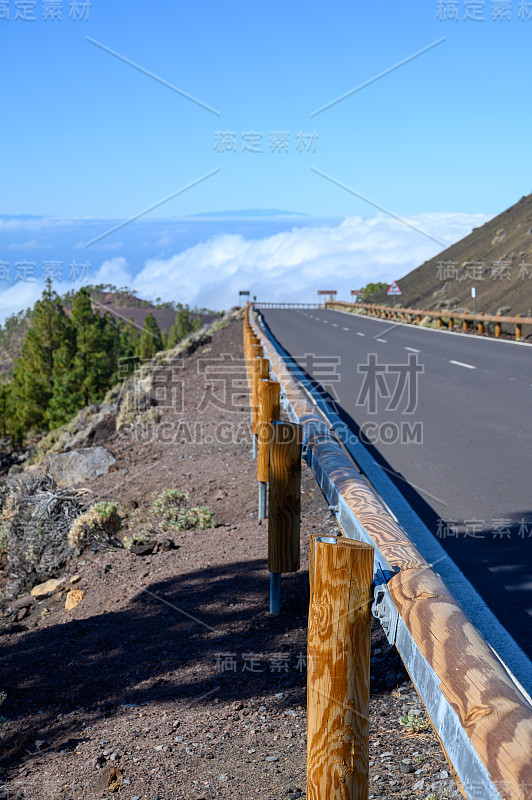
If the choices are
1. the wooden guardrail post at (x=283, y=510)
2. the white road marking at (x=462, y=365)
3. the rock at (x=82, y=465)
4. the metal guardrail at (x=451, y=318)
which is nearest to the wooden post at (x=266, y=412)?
the wooden guardrail post at (x=283, y=510)

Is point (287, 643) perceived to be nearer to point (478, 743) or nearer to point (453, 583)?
point (453, 583)

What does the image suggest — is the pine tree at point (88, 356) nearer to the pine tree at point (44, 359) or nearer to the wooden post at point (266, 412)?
the pine tree at point (44, 359)

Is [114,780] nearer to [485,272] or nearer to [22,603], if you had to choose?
[22,603]

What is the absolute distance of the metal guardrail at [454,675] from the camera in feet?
5.28

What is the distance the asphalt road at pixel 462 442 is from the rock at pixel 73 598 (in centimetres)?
282

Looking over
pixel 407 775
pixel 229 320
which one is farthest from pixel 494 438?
pixel 229 320

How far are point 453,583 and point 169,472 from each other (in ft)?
16.7

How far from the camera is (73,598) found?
236 inches

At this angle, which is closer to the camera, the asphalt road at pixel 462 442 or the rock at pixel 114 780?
the rock at pixel 114 780

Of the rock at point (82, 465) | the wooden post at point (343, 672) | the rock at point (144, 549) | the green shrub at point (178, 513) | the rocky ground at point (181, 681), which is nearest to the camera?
the wooden post at point (343, 672)

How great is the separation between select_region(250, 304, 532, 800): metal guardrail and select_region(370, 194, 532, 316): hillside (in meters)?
32.2

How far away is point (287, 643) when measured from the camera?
4.21m

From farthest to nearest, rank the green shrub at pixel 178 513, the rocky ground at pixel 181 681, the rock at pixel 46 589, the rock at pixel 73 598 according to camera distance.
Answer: the green shrub at pixel 178 513, the rock at pixel 46 589, the rock at pixel 73 598, the rocky ground at pixel 181 681

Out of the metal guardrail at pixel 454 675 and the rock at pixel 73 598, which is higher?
the metal guardrail at pixel 454 675
